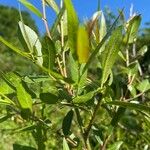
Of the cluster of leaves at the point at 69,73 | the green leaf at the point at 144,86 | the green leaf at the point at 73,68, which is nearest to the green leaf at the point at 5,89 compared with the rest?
the cluster of leaves at the point at 69,73

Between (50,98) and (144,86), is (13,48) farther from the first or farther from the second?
(144,86)

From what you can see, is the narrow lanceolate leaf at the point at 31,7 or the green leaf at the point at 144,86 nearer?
the narrow lanceolate leaf at the point at 31,7

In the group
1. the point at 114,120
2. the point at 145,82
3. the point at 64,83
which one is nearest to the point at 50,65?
the point at 64,83

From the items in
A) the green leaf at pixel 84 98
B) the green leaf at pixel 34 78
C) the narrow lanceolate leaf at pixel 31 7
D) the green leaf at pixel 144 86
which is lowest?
the green leaf at pixel 84 98

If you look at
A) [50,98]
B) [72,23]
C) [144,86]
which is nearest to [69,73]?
[50,98]

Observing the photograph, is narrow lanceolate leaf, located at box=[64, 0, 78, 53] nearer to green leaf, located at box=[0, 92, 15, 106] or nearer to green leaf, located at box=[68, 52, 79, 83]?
green leaf, located at box=[68, 52, 79, 83]

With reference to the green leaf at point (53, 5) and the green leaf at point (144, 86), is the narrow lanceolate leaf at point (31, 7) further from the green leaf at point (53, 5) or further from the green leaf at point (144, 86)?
the green leaf at point (144, 86)

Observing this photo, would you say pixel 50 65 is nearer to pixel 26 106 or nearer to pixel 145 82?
pixel 26 106
